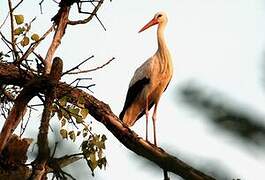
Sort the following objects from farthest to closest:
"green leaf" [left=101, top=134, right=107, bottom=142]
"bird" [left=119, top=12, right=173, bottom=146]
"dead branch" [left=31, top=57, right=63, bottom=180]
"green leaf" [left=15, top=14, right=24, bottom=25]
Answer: "bird" [left=119, top=12, right=173, bottom=146]
"green leaf" [left=101, top=134, right=107, bottom=142]
"green leaf" [left=15, top=14, right=24, bottom=25]
"dead branch" [left=31, top=57, right=63, bottom=180]

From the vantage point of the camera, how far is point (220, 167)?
554mm

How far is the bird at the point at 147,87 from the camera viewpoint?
6891mm

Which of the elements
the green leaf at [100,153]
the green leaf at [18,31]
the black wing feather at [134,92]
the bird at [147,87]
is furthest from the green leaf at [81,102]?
the black wing feather at [134,92]

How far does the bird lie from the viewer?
689 centimetres

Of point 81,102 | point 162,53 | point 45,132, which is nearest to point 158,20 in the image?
point 162,53

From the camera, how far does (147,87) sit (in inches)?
272

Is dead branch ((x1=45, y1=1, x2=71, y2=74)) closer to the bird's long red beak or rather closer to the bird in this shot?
the bird

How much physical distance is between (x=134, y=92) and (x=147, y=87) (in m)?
0.19

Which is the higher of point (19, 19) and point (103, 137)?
point (19, 19)

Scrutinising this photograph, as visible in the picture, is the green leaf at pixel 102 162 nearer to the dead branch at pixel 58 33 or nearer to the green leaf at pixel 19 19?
the dead branch at pixel 58 33

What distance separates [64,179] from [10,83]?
4.44 feet

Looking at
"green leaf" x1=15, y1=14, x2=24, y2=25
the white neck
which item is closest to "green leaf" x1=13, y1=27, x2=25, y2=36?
"green leaf" x1=15, y1=14, x2=24, y2=25

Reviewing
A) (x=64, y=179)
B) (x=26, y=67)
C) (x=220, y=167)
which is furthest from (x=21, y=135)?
(x=220, y=167)

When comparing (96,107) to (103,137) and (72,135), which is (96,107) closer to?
(103,137)
